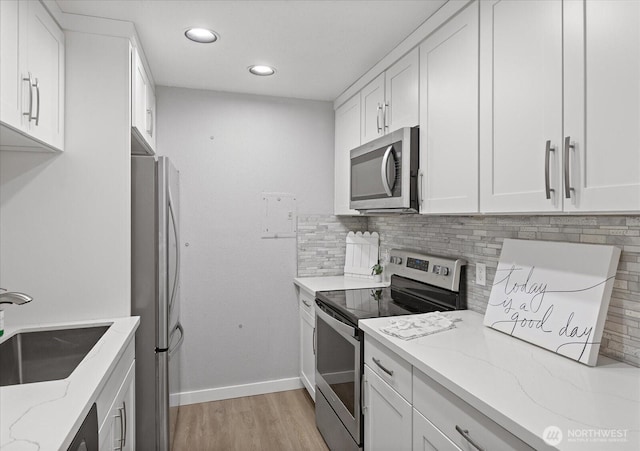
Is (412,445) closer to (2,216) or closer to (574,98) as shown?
(574,98)

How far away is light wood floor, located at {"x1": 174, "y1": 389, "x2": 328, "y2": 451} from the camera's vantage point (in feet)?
7.79

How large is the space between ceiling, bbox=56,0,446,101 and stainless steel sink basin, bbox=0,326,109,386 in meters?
1.50

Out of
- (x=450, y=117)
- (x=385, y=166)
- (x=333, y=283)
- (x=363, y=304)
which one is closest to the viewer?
(x=450, y=117)

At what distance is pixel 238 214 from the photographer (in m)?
2.98

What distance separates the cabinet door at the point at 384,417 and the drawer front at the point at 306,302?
3.24 ft

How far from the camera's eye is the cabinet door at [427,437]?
1197 mm

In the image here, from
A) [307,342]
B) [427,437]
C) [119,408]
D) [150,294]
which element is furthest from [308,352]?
[427,437]

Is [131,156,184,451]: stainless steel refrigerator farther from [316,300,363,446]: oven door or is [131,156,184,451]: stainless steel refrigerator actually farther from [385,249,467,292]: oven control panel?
[385,249,467,292]: oven control panel

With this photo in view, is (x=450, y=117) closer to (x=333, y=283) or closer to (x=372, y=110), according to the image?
(x=372, y=110)

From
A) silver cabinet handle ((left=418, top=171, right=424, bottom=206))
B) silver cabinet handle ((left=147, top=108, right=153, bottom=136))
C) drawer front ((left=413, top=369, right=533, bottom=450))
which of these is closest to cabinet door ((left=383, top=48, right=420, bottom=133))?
silver cabinet handle ((left=418, top=171, right=424, bottom=206))

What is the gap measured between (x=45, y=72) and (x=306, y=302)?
2.05m

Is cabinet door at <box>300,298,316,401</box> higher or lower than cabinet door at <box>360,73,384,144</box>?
lower

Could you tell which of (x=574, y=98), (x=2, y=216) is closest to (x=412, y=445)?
(x=574, y=98)

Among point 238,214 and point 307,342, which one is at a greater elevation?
point 238,214
